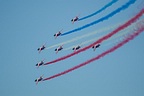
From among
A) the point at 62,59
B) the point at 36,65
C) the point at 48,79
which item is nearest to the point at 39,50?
the point at 36,65

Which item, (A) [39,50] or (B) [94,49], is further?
(A) [39,50]

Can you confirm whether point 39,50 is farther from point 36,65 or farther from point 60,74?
point 60,74

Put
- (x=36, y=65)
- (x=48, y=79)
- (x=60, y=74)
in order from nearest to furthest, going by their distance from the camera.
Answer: (x=60, y=74)
(x=48, y=79)
(x=36, y=65)

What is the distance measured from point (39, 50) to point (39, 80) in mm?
4856

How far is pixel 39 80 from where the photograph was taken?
61.5 metres

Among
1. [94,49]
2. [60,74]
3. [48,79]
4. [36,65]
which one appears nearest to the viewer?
[94,49]

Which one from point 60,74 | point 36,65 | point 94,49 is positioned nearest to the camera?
point 94,49

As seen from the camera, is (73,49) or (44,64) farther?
(44,64)

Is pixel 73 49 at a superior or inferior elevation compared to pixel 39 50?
inferior

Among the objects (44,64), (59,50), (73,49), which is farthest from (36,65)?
(73,49)

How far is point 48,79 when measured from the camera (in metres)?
56.9

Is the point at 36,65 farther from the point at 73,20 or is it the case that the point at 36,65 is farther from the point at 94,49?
the point at 94,49

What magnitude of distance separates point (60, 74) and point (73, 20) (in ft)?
27.0

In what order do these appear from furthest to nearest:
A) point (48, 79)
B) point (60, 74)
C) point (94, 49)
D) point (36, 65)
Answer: point (36, 65) → point (48, 79) → point (60, 74) → point (94, 49)
